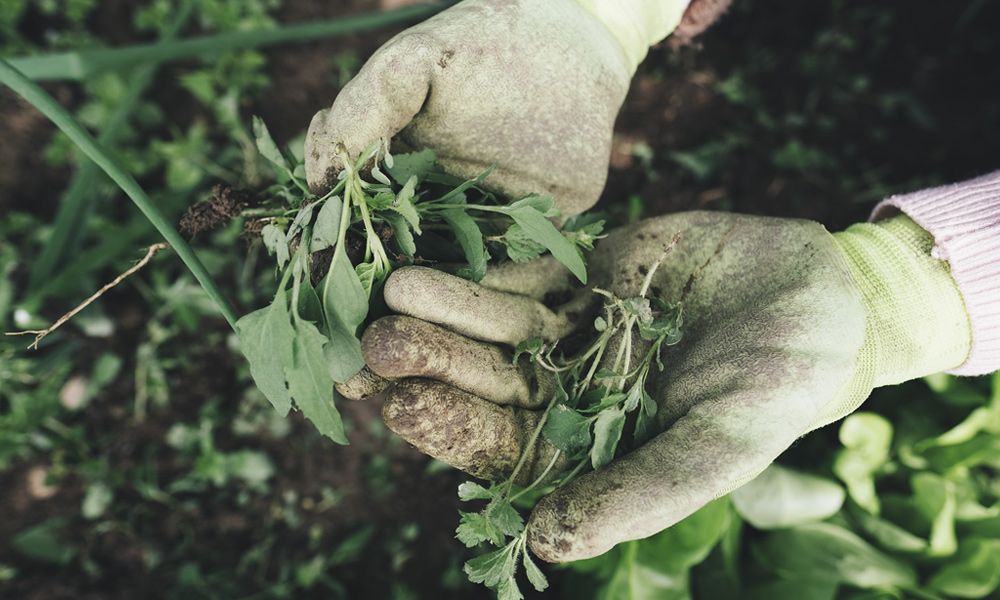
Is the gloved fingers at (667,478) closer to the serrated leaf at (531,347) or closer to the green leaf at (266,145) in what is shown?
the serrated leaf at (531,347)

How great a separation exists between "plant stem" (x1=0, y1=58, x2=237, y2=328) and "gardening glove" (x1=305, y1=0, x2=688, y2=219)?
269mm

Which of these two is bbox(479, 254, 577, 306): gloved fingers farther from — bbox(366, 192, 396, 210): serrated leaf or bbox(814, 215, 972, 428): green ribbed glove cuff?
bbox(814, 215, 972, 428): green ribbed glove cuff

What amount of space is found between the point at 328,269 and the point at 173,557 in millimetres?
1731

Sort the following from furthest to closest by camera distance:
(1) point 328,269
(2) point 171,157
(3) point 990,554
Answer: (2) point 171,157, (3) point 990,554, (1) point 328,269

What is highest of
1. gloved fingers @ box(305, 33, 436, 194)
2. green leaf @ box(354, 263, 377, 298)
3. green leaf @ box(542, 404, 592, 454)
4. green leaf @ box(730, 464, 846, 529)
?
gloved fingers @ box(305, 33, 436, 194)

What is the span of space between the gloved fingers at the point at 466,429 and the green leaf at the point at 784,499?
0.89 m

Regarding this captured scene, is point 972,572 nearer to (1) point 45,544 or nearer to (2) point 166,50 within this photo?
(2) point 166,50

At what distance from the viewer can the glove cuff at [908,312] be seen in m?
1.18

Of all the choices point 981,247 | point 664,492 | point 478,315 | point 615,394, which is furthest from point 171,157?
point 981,247

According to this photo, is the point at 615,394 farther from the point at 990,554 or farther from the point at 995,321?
the point at 990,554

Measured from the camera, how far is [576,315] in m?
1.32

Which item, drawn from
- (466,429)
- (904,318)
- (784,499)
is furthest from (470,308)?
(784,499)

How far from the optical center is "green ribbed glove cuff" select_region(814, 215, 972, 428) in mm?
1182

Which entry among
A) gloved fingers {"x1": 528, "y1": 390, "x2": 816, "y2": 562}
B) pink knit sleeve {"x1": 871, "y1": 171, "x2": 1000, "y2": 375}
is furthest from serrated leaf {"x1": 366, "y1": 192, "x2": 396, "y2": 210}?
pink knit sleeve {"x1": 871, "y1": 171, "x2": 1000, "y2": 375}
